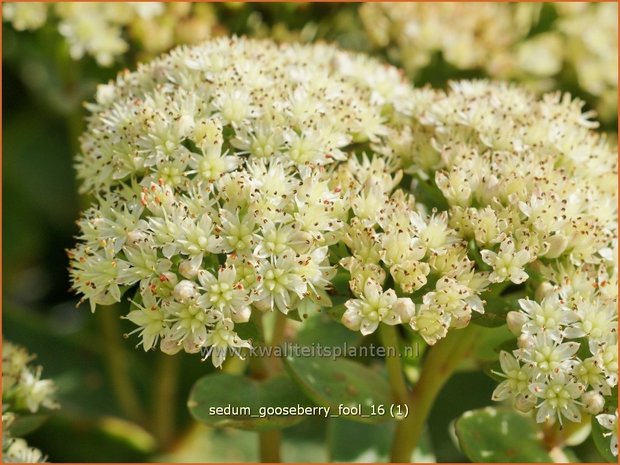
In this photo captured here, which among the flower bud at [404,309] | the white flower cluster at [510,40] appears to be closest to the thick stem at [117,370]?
the white flower cluster at [510,40]

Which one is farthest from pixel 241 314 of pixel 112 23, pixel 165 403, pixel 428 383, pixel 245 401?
pixel 112 23

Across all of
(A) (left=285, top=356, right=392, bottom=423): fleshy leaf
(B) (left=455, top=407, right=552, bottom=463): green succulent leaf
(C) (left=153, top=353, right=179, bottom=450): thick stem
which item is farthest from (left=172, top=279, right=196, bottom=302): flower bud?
(C) (left=153, top=353, right=179, bottom=450): thick stem

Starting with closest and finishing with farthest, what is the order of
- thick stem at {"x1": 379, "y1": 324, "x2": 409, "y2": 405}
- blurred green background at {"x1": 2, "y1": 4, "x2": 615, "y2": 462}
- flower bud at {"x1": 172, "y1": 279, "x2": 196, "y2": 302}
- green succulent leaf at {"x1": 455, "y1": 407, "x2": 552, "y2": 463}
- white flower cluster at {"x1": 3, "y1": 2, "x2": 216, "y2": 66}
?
flower bud at {"x1": 172, "y1": 279, "x2": 196, "y2": 302}
thick stem at {"x1": 379, "y1": 324, "x2": 409, "y2": 405}
green succulent leaf at {"x1": 455, "y1": 407, "x2": 552, "y2": 463}
white flower cluster at {"x1": 3, "y1": 2, "x2": 216, "y2": 66}
blurred green background at {"x1": 2, "y1": 4, "x2": 615, "y2": 462}

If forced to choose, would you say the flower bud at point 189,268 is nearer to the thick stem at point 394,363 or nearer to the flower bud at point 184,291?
the flower bud at point 184,291

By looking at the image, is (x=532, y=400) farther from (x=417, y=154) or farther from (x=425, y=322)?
(x=417, y=154)

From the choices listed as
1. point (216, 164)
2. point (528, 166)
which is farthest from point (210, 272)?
point (528, 166)

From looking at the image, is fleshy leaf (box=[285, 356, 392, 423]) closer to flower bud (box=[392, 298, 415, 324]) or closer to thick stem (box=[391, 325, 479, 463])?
thick stem (box=[391, 325, 479, 463])

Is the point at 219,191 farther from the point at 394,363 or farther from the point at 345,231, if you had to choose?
the point at 394,363
